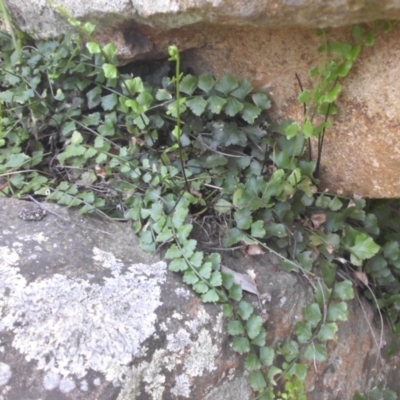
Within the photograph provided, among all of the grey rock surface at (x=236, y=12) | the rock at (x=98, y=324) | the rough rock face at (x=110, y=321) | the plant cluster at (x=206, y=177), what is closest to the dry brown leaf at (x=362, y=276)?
the plant cluster at (x=206, y=177)

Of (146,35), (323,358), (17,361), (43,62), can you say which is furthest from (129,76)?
(323,358)

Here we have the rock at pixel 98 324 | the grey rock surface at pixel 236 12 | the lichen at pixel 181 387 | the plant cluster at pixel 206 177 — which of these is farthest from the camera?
the plant cluster at pixel 206 177

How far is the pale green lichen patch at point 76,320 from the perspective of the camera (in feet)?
4.50

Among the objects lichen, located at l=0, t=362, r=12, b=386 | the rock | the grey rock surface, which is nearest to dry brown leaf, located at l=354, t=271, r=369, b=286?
the rock

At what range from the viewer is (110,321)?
1459 mm

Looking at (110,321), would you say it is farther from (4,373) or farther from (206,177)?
(206,177)

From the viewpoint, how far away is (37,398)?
4.34 ft

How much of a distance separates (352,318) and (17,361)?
1.21m

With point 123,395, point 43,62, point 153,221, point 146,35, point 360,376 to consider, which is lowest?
point 360,376

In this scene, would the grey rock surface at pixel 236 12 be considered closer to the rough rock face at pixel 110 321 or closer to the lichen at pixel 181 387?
the rough rock face at pixel 110 321

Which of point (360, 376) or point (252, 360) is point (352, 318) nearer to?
point (360, 376)

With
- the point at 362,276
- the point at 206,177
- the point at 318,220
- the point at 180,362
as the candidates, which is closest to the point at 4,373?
the point at 180,362

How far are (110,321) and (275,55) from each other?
1.05m

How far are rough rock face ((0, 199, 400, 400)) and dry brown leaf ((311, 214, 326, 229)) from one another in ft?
0.71
